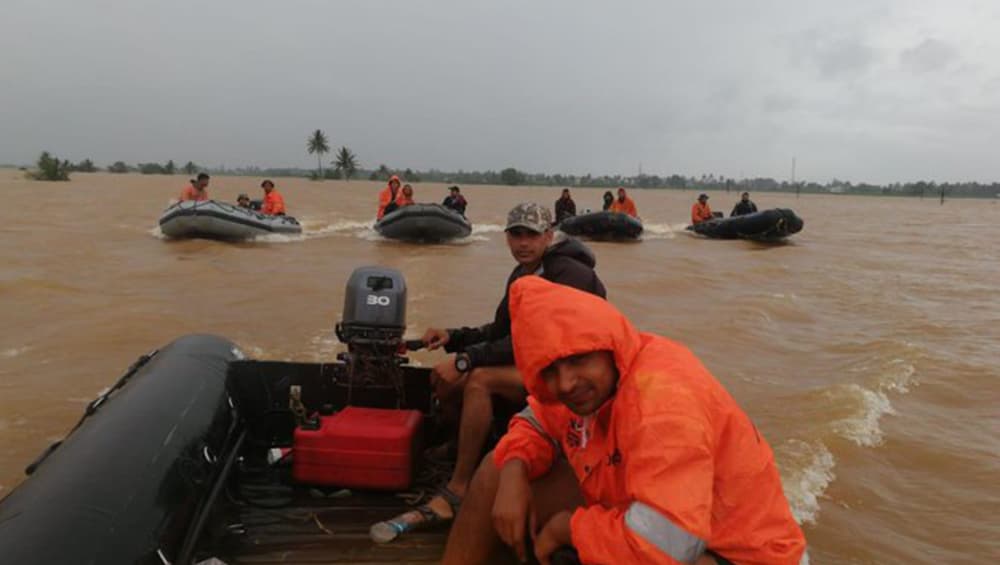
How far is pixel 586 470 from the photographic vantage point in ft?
6.03

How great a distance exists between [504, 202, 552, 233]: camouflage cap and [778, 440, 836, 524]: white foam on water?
6.40 ft

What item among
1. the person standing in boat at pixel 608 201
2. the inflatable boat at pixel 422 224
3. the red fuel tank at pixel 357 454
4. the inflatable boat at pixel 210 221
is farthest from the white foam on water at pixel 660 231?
the red fuel tank at pixel 357 454

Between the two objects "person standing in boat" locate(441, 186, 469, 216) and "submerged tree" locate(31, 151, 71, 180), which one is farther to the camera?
"submerged tree" locate(31, 151, 71, 180)

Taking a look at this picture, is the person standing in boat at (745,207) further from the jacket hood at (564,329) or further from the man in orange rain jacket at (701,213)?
the jacket hood at (564,329)

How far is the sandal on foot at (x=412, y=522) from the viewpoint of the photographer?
102 inches

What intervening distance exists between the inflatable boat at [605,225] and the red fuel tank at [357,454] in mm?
13889

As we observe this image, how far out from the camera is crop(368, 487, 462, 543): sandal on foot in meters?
2.60

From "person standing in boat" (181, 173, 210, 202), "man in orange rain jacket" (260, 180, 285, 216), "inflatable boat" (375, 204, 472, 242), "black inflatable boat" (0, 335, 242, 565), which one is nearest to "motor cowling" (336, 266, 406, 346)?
"black inflatable boat" (0, 335, 242, 565)

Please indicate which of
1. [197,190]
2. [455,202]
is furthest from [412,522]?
[455,202]

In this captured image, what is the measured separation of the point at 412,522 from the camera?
2.65m

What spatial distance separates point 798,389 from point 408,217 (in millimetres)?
9565

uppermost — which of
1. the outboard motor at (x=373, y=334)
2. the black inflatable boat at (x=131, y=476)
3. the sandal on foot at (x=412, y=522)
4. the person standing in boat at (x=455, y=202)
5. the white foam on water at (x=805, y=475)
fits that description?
the person standing in boat at (x=455, y=202)

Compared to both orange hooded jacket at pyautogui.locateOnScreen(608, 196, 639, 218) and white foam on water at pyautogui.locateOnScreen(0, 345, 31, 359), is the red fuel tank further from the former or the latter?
orange hooded jacket at pyautogui.locateOnScreen(608, 196, 639, 218)

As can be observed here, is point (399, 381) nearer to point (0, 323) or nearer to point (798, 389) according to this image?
point (798, 389)
